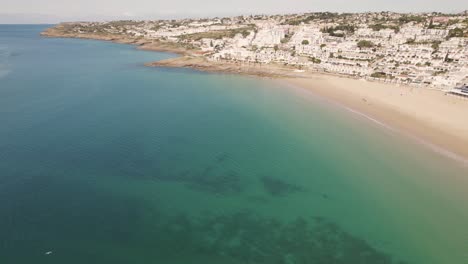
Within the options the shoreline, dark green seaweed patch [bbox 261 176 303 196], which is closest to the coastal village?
the shoreline

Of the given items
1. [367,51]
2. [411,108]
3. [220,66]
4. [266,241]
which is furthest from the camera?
[220,66]

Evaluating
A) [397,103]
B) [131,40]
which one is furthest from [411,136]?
[131,40]

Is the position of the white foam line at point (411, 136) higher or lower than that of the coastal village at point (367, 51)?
lower

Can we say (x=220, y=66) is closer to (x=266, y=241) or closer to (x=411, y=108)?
(x=411, y=108)

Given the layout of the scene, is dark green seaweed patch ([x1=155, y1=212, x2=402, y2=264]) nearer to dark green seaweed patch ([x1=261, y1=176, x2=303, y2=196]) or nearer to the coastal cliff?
dark green seaweed patch ([x1=261, y1=176, x2=303, y2=196])

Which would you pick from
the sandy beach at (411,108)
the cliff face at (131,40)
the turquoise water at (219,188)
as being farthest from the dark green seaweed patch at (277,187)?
the cliff face at (131,40)

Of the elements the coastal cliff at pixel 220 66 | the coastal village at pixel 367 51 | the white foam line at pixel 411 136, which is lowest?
the white foam line at pixel 411 136

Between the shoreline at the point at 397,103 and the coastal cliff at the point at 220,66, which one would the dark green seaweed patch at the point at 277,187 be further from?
the coastal cliff at the point at 220,66
